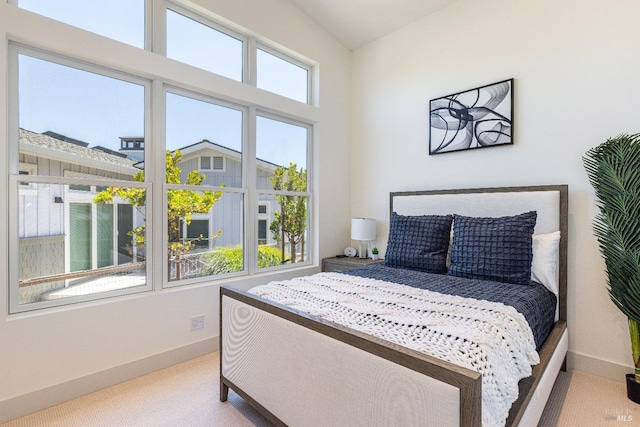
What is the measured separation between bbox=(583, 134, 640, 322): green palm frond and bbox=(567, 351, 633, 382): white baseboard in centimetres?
53

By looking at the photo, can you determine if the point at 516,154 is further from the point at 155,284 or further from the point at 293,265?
the point at 155,284

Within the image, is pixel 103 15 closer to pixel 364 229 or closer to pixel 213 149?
pixel 213 149

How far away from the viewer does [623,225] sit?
206cm

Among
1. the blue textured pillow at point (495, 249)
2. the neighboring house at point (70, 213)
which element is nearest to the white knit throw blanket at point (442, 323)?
the blue textured pillow at point (495, 249)

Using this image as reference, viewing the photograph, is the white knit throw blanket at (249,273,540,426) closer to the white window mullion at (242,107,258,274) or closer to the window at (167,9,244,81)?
the white window mullion at (242,107,258,274)

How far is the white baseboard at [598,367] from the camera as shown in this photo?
232 cm

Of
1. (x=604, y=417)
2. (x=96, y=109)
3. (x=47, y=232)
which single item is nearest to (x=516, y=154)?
(x=604, y=417)

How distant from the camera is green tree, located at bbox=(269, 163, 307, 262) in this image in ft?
11.5

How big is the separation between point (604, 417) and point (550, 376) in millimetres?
441

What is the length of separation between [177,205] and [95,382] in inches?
53.9

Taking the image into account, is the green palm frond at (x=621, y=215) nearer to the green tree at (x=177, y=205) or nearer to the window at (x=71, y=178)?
the green tree at (x=177, y=205)

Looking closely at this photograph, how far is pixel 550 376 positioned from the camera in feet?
6.18

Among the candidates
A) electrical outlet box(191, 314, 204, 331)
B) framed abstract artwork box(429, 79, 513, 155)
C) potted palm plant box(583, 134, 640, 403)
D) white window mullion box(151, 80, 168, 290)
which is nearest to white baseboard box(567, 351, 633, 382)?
potted palm plant box(583, 134, 640, 403)

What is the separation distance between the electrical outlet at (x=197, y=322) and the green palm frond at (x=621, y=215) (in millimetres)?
3062
